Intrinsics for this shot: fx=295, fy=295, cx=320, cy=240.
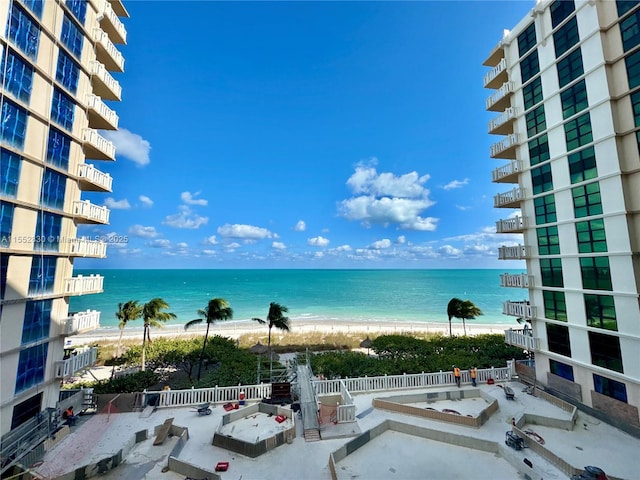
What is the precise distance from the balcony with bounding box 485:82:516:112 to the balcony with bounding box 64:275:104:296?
24.1 m

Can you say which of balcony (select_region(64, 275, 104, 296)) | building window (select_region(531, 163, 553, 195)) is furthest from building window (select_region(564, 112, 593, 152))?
balcony (select_region(64, 275, 104, 296))

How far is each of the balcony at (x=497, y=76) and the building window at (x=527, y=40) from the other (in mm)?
1069

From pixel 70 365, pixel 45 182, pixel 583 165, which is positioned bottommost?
pixel 70 365

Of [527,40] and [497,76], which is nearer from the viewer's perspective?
[527,40]

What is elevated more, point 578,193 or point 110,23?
point 110,23

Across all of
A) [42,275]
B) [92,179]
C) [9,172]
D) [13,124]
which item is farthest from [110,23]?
[42,275]

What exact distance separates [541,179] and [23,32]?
23.1 m

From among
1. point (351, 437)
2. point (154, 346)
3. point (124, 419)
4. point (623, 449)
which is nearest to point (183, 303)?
point (154, 346)

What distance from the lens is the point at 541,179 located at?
16.0 m

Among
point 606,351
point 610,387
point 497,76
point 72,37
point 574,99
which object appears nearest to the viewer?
point 72,37

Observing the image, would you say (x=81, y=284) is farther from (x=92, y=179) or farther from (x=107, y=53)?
(x=107, y=53)

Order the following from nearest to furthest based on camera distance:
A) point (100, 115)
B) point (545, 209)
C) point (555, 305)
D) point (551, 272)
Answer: point (100, 115) → point (555, 305) → point (551, 272) → point (545, 209)

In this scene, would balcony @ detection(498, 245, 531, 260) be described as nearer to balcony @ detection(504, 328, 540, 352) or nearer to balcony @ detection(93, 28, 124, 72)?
balcony @ detection(504, 328, 540, 352)

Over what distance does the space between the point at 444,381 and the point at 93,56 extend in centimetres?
2334
